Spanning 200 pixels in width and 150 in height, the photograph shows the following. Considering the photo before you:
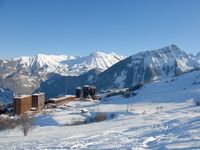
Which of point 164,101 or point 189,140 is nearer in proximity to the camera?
point 189,140

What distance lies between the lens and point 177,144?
21453 mm

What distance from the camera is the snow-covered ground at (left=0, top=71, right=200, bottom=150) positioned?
978 inches

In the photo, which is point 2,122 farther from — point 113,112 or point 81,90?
point 81,90

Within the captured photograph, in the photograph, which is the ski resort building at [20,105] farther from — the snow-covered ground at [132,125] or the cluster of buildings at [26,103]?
the snow-covered ground at [132,125]

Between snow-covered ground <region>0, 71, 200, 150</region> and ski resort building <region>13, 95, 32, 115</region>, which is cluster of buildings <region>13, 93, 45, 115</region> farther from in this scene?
snow-covered ground <region>0, 71, 200, 150</region>

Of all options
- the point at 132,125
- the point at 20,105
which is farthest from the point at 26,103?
the point at 132,125

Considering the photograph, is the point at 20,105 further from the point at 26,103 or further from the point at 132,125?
the point at 132,125

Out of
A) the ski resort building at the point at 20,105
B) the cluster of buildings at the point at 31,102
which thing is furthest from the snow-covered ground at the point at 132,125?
the ski resort building at the point at 20,105

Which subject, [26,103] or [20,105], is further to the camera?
[26,103]

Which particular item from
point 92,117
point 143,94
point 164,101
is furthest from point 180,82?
point 92,117

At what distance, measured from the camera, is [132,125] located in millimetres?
39281

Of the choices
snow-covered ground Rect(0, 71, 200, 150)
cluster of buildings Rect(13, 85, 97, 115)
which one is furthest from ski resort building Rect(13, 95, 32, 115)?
snow-covered ground Rect(0, 71, 200, 150)

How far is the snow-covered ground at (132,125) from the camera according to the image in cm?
2483

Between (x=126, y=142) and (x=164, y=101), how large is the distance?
64.9 metres
